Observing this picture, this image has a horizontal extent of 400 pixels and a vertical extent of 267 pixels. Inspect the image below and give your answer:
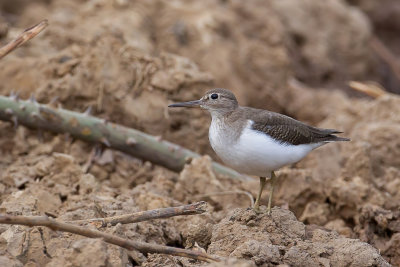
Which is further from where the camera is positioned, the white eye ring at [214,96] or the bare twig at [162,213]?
the white eye ring at [214,96]

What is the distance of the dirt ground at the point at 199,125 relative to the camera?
4711 millimetres

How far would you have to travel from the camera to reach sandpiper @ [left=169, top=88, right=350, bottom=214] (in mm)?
5188

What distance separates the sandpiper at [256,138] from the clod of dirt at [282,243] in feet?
0.66

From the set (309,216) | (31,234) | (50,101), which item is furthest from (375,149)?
(31,234)

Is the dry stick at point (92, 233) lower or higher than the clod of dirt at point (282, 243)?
higher

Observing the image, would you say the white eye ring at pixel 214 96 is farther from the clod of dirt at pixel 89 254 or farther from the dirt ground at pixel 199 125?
the clod of dirt at pixel 89 254

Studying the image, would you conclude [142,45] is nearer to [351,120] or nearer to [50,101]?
[50,101]

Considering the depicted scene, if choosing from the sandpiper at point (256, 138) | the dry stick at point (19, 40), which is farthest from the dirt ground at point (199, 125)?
the dry stick at point (19, 40)

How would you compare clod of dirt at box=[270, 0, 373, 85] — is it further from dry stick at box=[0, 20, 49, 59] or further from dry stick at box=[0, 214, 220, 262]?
dry stick at box=[0, 214, 220, 262]

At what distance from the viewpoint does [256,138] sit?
5.22 metres

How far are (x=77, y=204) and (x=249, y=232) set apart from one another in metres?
1.63

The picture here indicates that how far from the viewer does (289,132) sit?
5.52m

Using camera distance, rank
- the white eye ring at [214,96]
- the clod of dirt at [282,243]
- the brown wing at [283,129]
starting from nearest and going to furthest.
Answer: the clod of dirt at [282,243] < the brown wing at [283,129] < the white eye ring at [214,96]

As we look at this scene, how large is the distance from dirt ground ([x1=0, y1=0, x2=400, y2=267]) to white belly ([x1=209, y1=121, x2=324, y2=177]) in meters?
0.38
